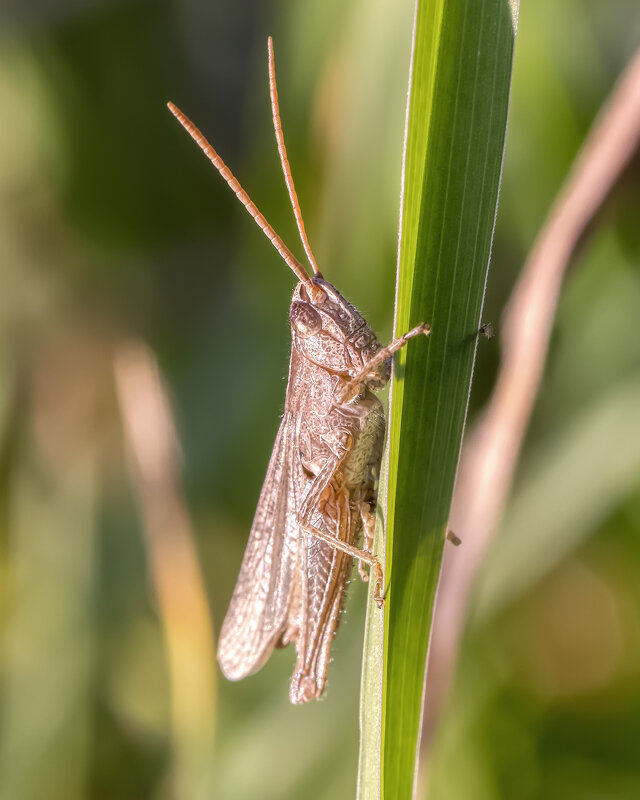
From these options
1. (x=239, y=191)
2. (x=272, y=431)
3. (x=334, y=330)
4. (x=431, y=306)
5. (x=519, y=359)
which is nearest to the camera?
(x=431, y=306)

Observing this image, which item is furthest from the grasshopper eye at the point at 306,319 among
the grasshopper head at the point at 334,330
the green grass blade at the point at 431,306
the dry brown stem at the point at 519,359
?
the dry brown stem at the point at 519,359

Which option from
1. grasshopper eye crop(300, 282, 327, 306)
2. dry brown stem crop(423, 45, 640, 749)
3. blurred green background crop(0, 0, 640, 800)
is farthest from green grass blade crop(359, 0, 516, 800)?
blurred green background crop(0, 0, 640, 800)

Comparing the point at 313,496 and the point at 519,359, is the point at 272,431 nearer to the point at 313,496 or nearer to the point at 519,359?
the point at 313,496

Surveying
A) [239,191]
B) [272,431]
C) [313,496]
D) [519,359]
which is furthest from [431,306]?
[272,431]

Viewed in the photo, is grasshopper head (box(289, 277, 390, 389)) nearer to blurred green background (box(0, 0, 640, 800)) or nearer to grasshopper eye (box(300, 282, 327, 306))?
grasshopper eye (box(300, 282, 327, 306))

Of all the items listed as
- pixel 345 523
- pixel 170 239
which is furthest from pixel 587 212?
pixel 170 239

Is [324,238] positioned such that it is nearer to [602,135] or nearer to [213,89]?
[602,135]

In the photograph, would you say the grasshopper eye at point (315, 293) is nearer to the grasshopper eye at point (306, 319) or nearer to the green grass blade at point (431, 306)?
the grasshopper eye at point (306, 319)
